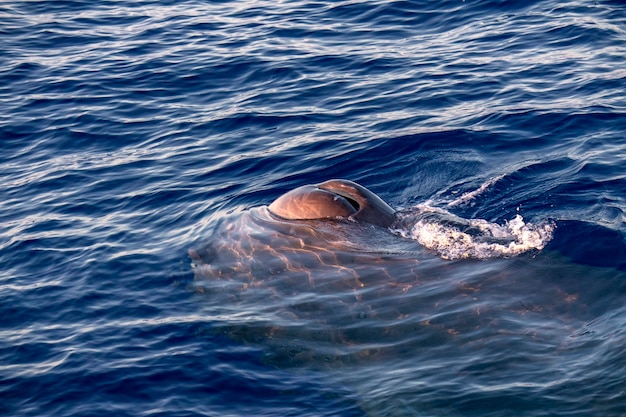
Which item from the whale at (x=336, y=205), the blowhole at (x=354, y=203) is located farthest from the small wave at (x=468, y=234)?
the blowhole at (x=354, y=203)

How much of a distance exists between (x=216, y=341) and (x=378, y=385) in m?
2.17

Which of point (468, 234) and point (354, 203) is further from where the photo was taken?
point (354, 203)

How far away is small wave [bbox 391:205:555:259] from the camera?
11.5m

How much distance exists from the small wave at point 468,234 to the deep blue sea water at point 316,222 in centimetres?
5

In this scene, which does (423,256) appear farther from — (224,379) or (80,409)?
(80,409)

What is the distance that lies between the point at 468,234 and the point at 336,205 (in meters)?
1.78

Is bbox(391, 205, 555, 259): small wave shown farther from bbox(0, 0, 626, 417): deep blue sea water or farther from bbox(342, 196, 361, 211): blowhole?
bbox(342, 196, 361, 211): blowhole

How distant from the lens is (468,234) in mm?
12070

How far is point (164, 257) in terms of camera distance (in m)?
13.0

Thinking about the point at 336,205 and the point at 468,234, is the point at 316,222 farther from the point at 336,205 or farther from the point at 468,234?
the point at 468,234

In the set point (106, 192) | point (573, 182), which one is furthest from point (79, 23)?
point (573, 182)

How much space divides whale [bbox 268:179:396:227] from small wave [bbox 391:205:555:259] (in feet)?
0.95

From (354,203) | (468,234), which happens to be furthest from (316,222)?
(468,234)

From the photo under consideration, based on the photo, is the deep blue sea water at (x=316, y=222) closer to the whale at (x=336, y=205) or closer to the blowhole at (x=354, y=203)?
the whale at (x=336, y=205)
